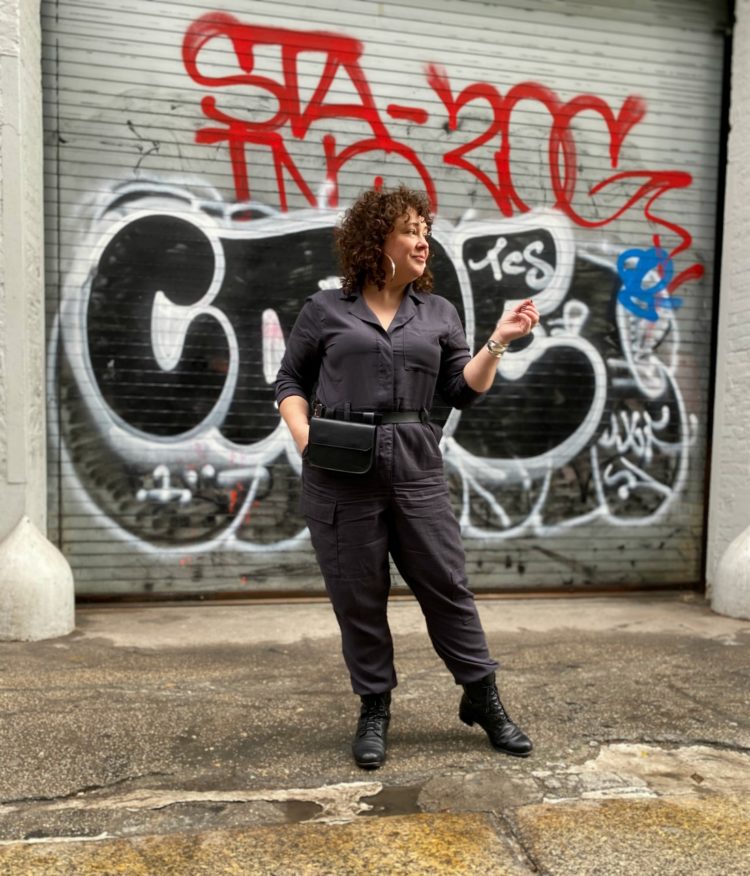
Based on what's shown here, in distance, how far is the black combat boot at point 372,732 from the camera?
8.98 ft

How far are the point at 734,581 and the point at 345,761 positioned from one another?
3033 millimetres

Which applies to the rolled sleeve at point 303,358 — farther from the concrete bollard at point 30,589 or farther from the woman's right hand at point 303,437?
the concrete bollard at point 30,589

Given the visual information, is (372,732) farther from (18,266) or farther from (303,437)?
(18,266)

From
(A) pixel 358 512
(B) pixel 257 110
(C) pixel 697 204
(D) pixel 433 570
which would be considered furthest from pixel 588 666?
(B) pixel 257 110

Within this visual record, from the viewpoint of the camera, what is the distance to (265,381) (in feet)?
16.2

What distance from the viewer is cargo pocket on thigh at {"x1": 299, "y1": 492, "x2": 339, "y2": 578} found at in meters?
2.73

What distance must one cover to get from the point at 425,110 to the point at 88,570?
3.39 m

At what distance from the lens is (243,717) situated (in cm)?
317

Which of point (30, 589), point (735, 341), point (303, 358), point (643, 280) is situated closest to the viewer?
point (303, 358)

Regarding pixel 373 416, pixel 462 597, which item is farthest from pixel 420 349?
pixel 462 597

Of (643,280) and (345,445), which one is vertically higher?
(643,280)

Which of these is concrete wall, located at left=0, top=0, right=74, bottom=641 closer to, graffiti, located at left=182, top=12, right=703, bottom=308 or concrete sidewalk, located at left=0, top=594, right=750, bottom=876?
concrete sidewalk, located at left=0, top=594, right=750, bottom=876

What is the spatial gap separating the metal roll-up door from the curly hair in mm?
2141

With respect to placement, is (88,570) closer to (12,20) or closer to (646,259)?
(12,20)
